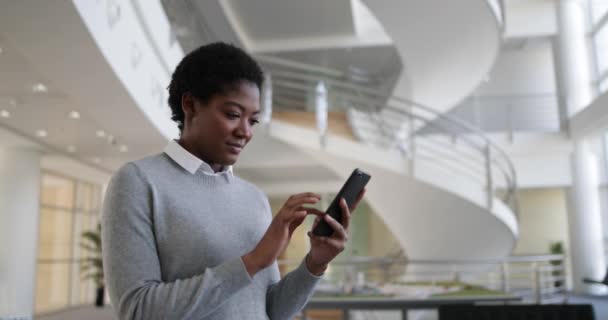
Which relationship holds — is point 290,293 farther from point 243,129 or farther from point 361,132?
point 361,132

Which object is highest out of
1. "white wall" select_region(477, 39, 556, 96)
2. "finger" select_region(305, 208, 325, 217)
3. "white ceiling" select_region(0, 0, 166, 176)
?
"white wall" select_region(477, 39, 556, 96)

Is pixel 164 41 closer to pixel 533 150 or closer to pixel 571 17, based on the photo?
pixel 533 150

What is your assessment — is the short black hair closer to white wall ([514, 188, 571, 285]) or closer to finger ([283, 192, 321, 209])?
finger ([283, 192, 321, 209])

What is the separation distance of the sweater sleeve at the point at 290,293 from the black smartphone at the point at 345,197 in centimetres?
17

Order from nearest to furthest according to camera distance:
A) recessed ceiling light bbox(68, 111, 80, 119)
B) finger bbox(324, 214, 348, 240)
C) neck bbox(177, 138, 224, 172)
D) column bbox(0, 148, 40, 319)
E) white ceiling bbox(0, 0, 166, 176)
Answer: finger bbox(324, 214, 348, 240) → neck bbox(177, 138, 224, 172) → white ceiling bbox(0, 0, 166, 176) → recessed ceiling light bbox(68, 111, 80, 119) → column bbox(0, 148, 40, 319)

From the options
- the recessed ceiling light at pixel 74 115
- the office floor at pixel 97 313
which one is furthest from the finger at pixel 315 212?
the office floor at pixel 97 313

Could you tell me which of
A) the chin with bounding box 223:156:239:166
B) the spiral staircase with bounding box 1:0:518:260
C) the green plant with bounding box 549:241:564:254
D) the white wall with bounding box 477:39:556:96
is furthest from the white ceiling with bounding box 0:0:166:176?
the green plant with bounding box 549:241:564:254

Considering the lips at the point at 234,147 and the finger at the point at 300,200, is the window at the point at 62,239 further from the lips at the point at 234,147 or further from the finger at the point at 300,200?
the finger at the point at 300,200

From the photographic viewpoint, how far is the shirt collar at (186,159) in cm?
110

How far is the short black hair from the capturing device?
107cm

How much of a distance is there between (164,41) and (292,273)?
515 cm

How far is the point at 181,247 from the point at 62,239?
35.3 feet

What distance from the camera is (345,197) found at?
1.07 m

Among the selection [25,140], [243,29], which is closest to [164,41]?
[25,140]
